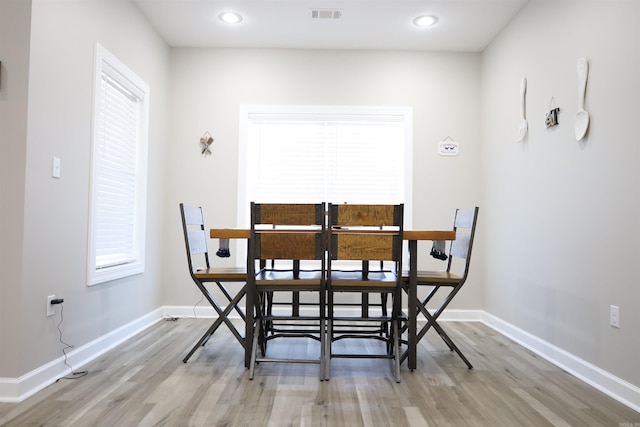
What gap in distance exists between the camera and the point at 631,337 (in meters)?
2.18

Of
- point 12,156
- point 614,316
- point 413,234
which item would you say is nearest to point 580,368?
point 614,316

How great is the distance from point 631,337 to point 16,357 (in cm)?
304

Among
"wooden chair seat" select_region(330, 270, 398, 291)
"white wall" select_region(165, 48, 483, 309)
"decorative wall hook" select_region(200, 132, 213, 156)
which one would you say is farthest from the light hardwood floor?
"decorative wall hook" select_region(200, 132, 213, 156)

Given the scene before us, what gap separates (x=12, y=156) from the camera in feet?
7.08

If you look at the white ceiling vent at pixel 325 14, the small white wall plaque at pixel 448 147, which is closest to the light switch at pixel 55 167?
the white ceiling vent at pixel 325 14

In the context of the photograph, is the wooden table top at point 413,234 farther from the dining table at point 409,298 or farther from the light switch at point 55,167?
the light switch at point 55,167

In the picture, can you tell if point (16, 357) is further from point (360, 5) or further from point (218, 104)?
point (360, 5)

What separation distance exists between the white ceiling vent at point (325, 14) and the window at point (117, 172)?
1547 mm

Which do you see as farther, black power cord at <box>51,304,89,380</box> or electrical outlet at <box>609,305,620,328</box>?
black power cord at <box>51,304,89,380</box>

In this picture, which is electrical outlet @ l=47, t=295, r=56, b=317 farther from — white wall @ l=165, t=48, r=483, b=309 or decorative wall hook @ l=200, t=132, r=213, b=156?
decorative wall hook @ l=200, t=132, r=213, b=156

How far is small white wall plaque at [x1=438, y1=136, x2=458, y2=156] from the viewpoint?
4.28 meters

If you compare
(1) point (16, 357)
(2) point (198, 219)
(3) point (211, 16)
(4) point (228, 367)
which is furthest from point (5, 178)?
(3) point (211, 16)

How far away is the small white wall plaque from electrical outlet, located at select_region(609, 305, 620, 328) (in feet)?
7.39

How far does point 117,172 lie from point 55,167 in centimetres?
88
